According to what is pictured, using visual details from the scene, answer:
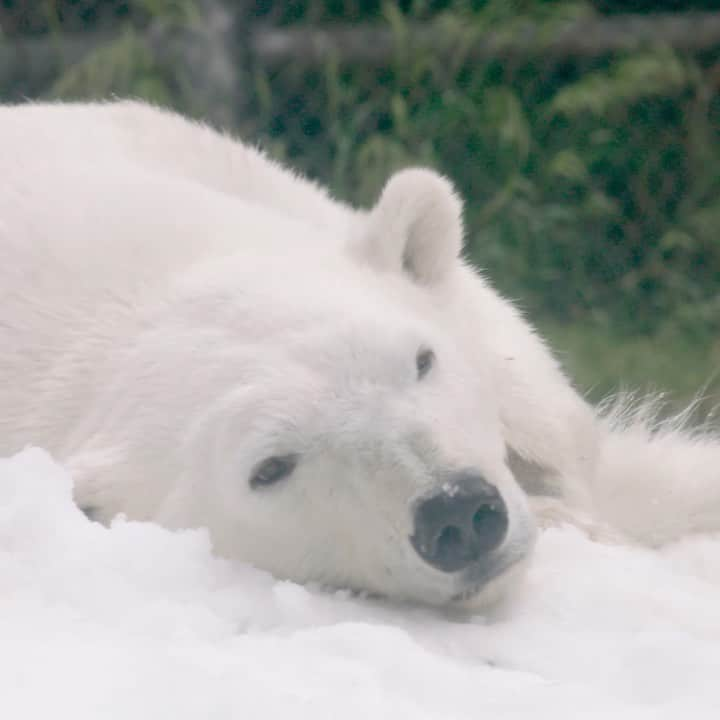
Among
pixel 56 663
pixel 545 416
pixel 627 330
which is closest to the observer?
pixel 56 663

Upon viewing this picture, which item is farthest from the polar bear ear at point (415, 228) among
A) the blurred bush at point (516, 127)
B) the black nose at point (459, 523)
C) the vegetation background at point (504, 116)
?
the blurred bush at point (516, 127)

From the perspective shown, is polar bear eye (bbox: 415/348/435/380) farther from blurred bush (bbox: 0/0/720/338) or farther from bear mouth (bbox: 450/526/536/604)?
blurred bush (bbox: 0/0/720/338)

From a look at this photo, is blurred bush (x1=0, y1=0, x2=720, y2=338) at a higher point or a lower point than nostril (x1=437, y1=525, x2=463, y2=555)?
lower

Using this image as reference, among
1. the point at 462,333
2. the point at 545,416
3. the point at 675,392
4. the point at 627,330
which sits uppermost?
the point at 462,333

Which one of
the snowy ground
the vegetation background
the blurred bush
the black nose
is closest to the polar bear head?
the black nose

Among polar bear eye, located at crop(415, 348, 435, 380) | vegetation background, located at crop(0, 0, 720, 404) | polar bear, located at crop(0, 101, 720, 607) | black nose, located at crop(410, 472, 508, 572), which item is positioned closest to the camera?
black nose, located at crop(410, 472, 508, 572)

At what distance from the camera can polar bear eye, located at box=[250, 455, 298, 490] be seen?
8.29ft

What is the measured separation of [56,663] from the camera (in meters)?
1.94

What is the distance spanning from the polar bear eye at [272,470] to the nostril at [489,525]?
1.18 ft

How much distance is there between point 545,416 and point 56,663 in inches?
63.3

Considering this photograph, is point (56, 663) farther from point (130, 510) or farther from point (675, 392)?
point (675, 392)

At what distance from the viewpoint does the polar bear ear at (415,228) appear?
3.03 meters

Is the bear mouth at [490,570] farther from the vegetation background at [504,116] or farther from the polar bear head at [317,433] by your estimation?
the vegetation background at [504,116]

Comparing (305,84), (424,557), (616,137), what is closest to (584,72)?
(616,137)
